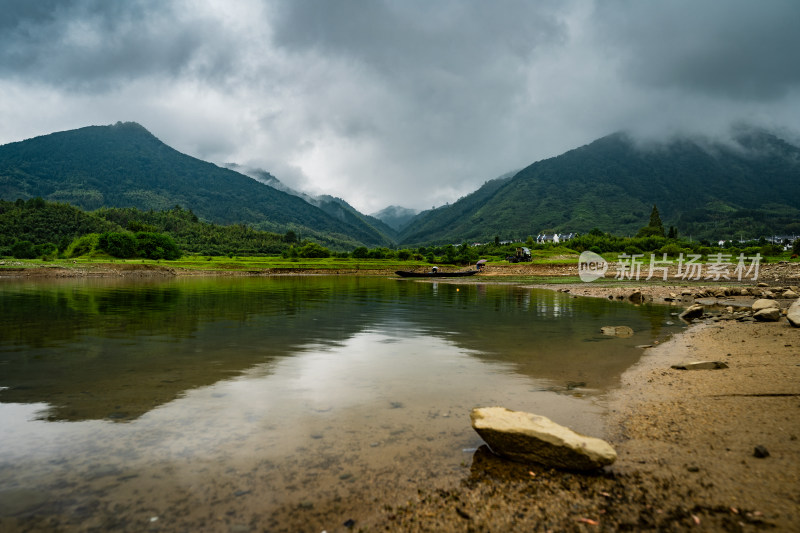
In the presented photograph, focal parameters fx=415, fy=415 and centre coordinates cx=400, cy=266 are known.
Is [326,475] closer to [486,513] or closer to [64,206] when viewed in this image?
[486,513]

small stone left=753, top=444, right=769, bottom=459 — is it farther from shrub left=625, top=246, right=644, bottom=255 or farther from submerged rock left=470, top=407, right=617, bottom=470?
shrub left=625, top=246, right=644, bottom=255

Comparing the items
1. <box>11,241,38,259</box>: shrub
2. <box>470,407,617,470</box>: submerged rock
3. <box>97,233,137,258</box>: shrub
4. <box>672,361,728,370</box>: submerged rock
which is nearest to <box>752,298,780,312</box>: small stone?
<box>672,361,728,370</box>: submerged rock

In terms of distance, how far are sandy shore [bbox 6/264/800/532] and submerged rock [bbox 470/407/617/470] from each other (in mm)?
198

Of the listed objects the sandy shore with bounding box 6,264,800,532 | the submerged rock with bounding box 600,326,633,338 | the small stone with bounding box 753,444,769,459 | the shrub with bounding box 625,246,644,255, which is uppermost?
the shrub with bounding box 625,246,644,255

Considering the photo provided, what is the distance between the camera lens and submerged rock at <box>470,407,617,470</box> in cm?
671

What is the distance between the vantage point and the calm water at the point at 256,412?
622 cm

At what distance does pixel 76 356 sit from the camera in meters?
15.9

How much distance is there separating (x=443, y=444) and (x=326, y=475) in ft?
7.89

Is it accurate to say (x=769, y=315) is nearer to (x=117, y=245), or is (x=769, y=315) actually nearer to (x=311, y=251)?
(x=311, y=251)

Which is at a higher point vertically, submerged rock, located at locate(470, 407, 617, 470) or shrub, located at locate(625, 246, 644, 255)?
shrub, located at locate(625, 246, 644, 255)

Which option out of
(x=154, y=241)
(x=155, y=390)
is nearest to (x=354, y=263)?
(x=154, y=241)

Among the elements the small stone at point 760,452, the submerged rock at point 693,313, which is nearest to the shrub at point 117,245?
the submerged rock at point 693,313

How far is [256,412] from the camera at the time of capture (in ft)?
33.2

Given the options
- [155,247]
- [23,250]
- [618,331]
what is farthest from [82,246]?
[618,331]
